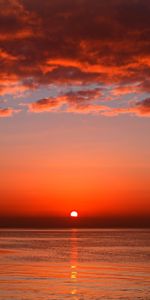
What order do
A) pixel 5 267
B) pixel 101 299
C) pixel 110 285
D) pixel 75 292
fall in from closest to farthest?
pixel 101 299 < pixel 75 292 < pixel 110 285 < pixel 5 267

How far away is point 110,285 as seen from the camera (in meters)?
36.3

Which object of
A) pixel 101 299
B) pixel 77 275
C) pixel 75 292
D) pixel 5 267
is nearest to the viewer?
pixel 101 299

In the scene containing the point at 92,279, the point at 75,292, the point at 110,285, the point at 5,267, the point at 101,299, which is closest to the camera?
the point at 101,299

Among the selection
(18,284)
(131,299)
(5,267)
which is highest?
(5,267)

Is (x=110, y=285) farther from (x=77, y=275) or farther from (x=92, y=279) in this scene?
(x=77, y=275)

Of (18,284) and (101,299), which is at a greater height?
(18,284)

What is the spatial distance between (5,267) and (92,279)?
13036 mm

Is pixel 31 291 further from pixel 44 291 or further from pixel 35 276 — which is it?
pixel 35 276

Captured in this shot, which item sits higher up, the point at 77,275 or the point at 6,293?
the point at 77,275

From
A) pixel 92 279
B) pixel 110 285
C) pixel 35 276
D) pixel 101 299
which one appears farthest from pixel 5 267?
pixel 101 299

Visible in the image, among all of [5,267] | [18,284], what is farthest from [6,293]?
[5,267]

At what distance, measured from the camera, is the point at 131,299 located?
1193 inches

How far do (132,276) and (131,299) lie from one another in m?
11.8

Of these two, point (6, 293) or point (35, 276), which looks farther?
point (35, 276)
